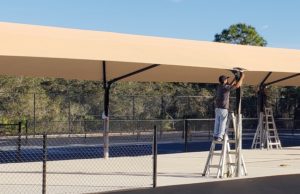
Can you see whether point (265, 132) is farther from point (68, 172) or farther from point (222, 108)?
point (68, 172)

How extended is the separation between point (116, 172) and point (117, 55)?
307 cm

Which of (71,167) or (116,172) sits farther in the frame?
(71,167)

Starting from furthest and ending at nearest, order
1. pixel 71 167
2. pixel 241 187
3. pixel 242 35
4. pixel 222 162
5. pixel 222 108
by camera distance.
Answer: pixel 242 35 → pixel 71 167 → pixel 222 108 → pixel 222 162 → pixel 241 187

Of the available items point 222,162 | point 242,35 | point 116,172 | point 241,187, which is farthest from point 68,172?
point 242,35

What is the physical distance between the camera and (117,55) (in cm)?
1465

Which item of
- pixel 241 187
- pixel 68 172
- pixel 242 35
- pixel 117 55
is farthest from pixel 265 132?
pixel 242 35

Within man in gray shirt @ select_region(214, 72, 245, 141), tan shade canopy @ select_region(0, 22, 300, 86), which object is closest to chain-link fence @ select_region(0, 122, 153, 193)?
man in gray shirt @ select_region(214, 72, 245, 141)

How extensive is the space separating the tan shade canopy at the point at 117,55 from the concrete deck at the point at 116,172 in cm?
272

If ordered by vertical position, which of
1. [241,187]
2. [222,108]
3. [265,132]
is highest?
[222,108]

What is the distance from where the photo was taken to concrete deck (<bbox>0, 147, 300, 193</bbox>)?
11062mm

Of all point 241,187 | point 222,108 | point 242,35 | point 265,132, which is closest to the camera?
point 241,187

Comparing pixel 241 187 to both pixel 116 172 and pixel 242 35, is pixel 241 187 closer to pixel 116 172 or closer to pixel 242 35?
pixel 116 172

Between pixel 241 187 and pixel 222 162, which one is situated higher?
pixel 222 162

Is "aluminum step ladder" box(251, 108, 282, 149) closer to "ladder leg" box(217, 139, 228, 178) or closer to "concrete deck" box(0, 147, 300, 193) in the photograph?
"concrete deck" box(0, 147, 300, 193)
